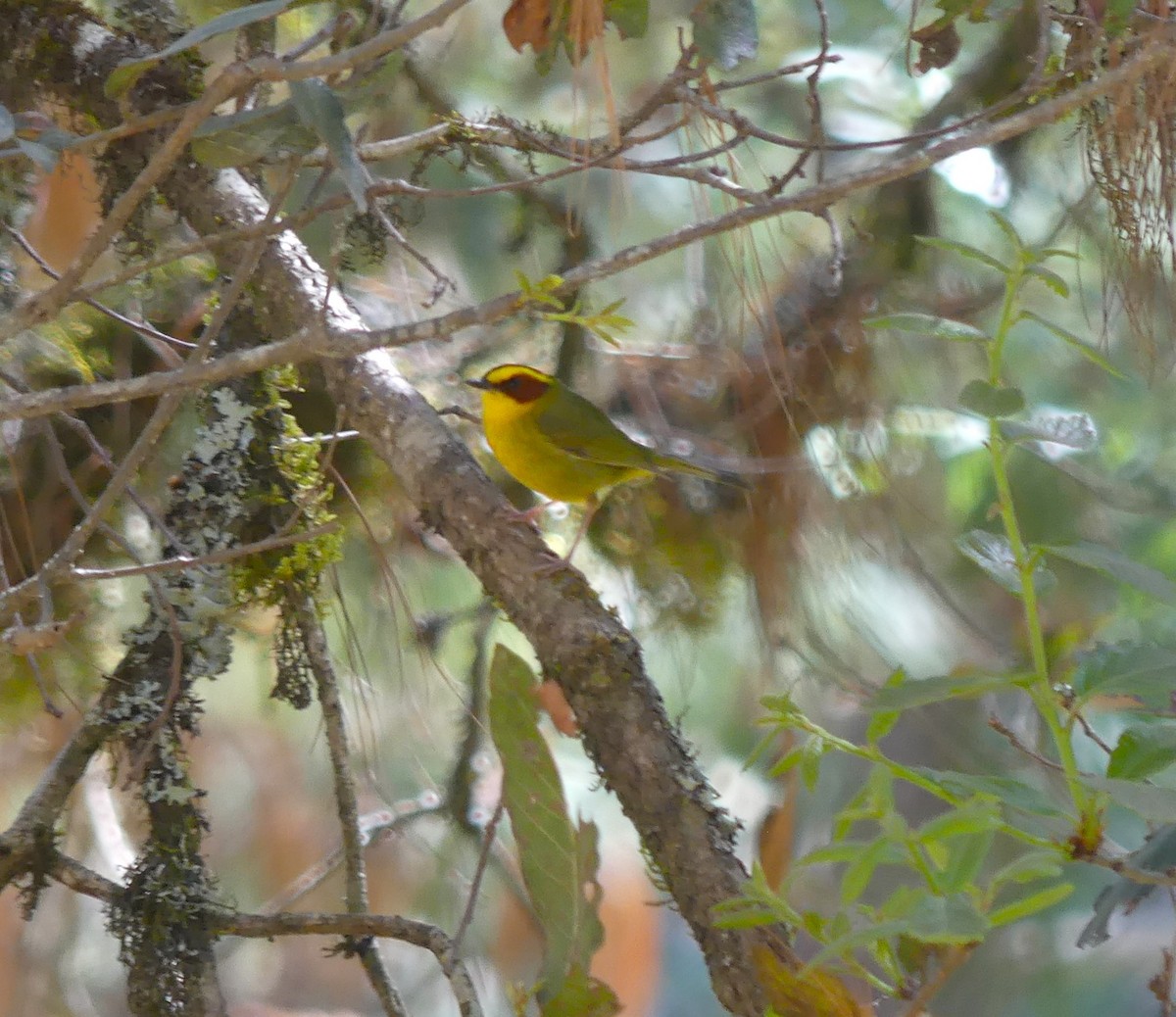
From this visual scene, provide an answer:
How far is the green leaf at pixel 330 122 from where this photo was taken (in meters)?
0.59

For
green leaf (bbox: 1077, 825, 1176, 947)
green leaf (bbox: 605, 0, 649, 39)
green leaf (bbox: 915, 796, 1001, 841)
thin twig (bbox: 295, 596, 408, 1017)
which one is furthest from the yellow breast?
green leaf (bbox: 915, 796, 1001, 841)

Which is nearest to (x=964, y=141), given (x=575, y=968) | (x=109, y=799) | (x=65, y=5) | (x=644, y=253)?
(x=644, y=253)

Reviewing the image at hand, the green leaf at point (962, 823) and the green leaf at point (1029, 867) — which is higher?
the green leaf at point (962, 823)

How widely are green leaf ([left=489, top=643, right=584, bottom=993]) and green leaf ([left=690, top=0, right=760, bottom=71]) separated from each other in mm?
512

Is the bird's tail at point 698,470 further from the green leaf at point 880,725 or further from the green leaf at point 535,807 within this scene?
the green leaf at point 880,725

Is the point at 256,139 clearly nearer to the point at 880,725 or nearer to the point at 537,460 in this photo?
the point at 880,725

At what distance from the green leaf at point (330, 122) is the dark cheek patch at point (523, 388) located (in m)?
0.90

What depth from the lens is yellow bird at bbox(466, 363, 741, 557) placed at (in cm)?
145

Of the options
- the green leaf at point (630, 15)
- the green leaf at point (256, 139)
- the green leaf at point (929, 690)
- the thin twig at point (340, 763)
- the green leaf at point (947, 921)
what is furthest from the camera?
the thin twig at point (340, 763)

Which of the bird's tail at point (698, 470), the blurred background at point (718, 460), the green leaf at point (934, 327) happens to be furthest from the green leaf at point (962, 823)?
the bird's tail at point (698, 470)

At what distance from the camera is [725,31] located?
2.61 feet

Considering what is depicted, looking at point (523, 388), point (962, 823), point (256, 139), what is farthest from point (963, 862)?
point (523, 388)

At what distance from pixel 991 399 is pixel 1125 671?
186 mm

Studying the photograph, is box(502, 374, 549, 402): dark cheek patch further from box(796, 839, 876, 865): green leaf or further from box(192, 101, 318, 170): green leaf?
box(796, 839, 876, 865): green leaf
